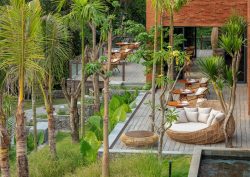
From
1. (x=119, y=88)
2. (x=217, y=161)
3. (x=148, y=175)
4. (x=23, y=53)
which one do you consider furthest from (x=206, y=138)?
(x=119, y=88)

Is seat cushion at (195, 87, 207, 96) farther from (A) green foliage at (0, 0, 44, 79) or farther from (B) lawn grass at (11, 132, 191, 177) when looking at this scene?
(A) green foliage at (0, 0, 44, 79)

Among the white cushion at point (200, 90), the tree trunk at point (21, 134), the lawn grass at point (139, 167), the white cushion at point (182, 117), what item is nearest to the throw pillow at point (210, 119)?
the white cushion at point (182, 117)

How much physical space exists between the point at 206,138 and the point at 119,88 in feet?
33.3

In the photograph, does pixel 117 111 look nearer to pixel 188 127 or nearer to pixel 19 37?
pixel 188 127

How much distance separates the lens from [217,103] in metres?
16.6

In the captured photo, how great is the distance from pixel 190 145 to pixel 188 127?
1.67 ft

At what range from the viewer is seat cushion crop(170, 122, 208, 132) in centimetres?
1466

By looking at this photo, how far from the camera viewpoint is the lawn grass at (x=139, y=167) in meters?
A: 11.9

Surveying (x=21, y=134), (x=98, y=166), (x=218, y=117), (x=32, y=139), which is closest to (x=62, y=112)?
(x=32, y=139)

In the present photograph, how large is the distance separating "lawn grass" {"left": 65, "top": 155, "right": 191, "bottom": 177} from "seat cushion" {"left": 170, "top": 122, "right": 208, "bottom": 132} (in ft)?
3.92

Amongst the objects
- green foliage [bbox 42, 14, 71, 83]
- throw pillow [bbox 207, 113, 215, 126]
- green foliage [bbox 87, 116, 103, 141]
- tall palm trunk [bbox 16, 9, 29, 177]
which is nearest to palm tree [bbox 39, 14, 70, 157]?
green foliage [bbox 42, 14, 71, 83]

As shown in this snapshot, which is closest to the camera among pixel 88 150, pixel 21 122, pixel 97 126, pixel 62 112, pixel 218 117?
pixel 21 122

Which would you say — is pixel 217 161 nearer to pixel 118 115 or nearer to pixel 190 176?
pixel 190 176

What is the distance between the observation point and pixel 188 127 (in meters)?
14.9
